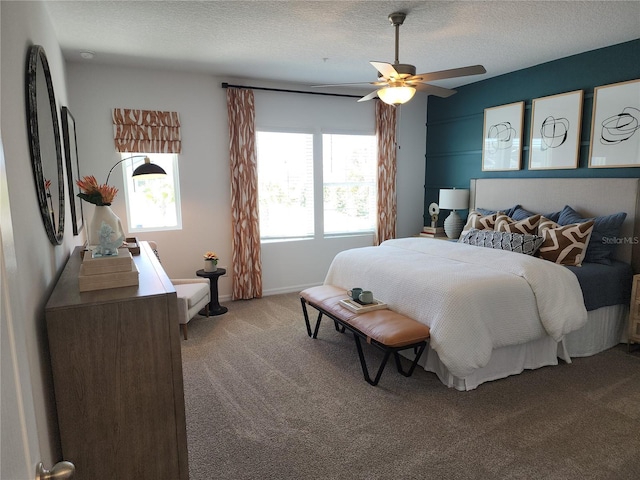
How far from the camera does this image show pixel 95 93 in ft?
13.8

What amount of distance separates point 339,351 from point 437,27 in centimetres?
280

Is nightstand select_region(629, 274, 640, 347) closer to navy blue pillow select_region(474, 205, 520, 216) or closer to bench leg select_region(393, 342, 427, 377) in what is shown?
navy blue pillow select_region(474, 205, 520, 216)

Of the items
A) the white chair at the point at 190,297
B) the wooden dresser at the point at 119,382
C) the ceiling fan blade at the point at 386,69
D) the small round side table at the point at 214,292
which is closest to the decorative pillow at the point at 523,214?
the ceiling fan blade at the point at 386,69

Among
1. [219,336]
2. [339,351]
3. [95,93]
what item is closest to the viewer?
[339,351]

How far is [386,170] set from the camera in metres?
5.74

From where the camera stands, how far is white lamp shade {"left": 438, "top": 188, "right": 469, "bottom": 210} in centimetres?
523

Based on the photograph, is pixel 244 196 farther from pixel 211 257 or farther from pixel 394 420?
pixel 394 420

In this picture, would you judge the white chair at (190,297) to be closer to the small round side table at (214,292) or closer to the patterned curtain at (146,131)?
the small round side table at (214,292)

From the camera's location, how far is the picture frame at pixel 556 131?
406 centimetres

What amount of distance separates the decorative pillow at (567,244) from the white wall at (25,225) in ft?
12.4

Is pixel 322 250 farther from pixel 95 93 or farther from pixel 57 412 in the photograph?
pixel 57 412

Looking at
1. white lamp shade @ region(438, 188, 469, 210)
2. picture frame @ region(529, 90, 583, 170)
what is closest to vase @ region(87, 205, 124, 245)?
white lamp shade @ region(438, 188, 469, 210)

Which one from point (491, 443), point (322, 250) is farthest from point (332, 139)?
point (491, 443)

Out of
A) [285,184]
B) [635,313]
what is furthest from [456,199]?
[635,313]
